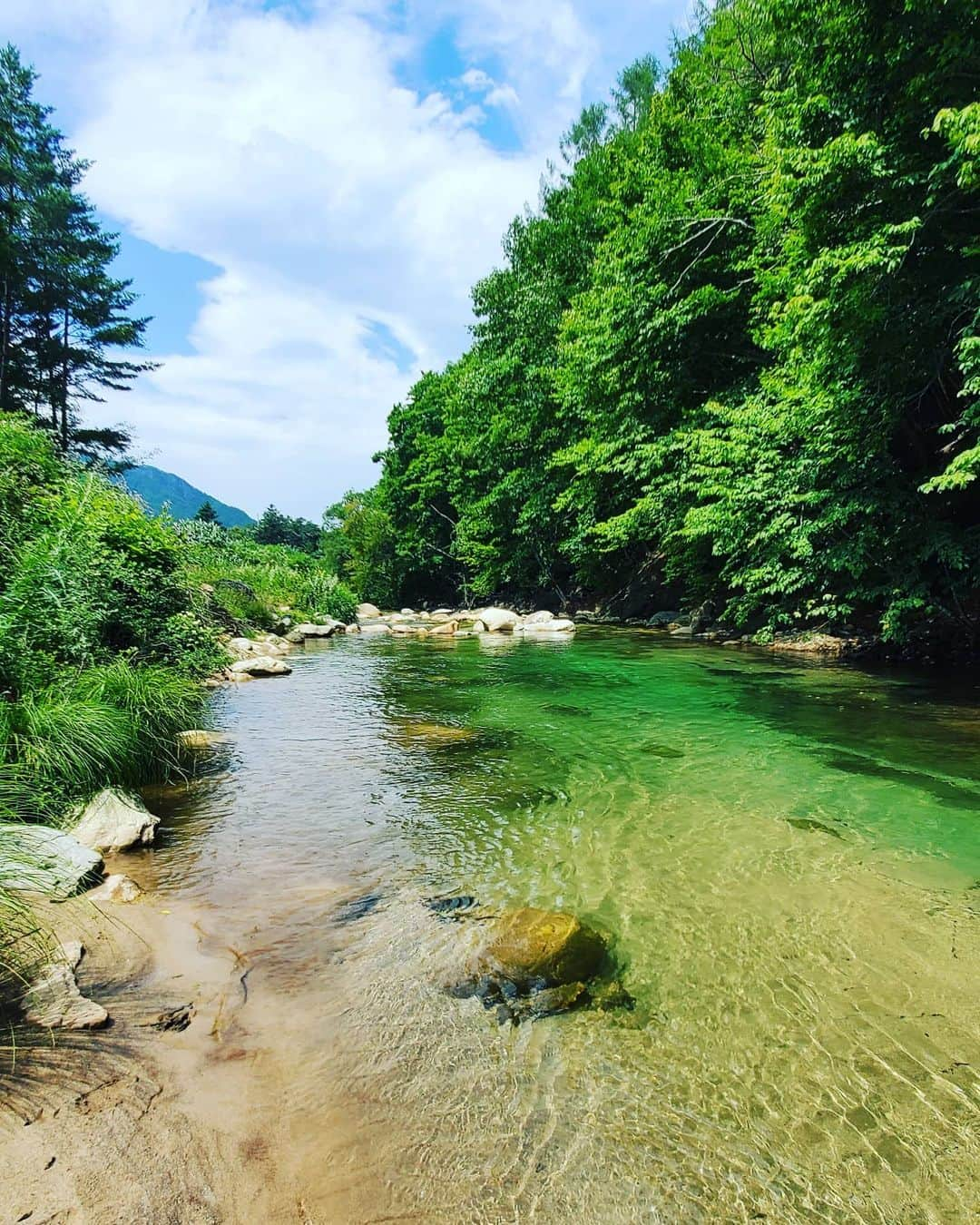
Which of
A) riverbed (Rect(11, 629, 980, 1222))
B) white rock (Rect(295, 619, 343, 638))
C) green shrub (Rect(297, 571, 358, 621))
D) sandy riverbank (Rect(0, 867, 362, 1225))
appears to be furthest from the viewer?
green shrub (Rect(297, 571, 358, 621))

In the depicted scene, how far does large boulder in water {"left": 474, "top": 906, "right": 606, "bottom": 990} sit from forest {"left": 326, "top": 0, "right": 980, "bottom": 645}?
333 inches

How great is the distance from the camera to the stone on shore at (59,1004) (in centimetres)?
253

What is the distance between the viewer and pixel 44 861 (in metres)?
3.38

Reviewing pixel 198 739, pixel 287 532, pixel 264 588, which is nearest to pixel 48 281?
pixel 264 588

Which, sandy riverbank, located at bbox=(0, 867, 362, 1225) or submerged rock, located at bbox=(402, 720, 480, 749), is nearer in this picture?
sandy riverbank, located at bbox=(0, 867, 362, 1225)

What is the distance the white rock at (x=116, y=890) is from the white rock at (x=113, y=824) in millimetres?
512

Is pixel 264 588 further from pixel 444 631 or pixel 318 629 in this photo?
pixel 444 631

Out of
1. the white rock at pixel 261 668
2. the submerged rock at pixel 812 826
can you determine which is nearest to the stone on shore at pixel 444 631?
the white rock at pixel 261 668

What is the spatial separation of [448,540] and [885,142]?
35.7 m

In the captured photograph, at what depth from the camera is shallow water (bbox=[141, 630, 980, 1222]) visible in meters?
2.13

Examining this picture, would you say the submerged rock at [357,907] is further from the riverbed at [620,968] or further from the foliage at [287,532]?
the foliage at [287,532]

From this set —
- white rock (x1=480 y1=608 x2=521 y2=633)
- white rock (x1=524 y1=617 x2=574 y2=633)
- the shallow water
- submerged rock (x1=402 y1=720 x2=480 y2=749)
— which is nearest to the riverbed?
the shallow water

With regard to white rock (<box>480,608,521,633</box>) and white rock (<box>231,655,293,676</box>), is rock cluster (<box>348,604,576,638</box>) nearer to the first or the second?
white rock (<box>480,608,521,633</box>)

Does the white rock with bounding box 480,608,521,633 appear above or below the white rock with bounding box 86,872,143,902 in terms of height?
above
